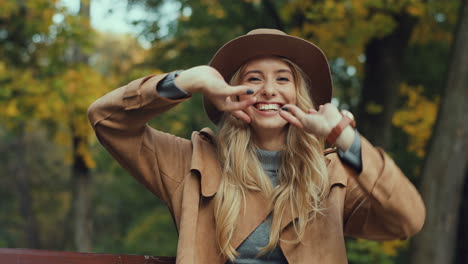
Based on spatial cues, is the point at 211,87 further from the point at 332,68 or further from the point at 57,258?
the point at 332,68

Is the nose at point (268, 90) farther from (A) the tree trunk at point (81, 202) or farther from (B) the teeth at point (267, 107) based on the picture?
(A) the tree trunk at point (81, 202)

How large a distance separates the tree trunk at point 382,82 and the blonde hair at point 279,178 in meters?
6.38

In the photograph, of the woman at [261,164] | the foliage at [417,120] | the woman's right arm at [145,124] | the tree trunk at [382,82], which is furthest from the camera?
the foliage at [417,120]

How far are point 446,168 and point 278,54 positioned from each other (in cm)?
426

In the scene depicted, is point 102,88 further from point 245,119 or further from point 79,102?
point 245,119

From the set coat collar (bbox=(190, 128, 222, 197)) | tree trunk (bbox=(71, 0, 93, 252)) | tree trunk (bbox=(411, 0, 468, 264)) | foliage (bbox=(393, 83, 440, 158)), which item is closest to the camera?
coat collar (bbox=(190, 128, 222, 197))

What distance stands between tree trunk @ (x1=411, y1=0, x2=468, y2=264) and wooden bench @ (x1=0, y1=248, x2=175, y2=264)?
4.60 m

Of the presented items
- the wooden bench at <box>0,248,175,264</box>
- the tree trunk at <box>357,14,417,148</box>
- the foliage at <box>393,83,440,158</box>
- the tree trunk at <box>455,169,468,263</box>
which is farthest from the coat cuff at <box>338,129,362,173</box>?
the tree trunk at <box>455,169,468,263</box>

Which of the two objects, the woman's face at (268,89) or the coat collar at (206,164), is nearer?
the coat collar at (206,164)

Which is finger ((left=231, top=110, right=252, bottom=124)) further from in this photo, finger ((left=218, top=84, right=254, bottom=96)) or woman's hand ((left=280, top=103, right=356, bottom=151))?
woman's hand ((left=280, top=103, right=356, bottom=151))

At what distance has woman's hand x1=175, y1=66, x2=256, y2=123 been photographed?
8.41ft

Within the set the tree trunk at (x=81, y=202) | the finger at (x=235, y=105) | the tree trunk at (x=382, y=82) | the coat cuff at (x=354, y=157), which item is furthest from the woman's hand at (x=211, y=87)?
the tree trunk at (x=81, y=202)

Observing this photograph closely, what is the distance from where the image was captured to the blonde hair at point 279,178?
268cm

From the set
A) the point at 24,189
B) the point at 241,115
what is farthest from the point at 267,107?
the point at 24,189
